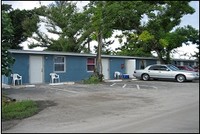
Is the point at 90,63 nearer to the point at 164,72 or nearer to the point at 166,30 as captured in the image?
the point at 164,72

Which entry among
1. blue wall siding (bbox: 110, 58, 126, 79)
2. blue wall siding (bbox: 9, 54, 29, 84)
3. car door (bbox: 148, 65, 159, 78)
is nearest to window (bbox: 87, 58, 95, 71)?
blue wall siding (bbox: 110, 58, 126, 79)

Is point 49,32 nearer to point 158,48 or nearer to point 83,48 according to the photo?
point 83,48

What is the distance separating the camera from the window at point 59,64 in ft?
80.4

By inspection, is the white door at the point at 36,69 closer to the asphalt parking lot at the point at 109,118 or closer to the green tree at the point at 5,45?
the green tree at the point at 5,45

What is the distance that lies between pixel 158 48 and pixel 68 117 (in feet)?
84.6

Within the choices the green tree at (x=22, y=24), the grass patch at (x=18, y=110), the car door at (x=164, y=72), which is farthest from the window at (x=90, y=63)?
the green tree at (x=22, y=24)

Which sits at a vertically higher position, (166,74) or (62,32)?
(62,32)

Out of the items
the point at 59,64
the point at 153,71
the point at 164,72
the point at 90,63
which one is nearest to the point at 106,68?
the point at 90,63

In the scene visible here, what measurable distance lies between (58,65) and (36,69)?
2.24 metres

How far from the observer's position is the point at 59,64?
24.8m

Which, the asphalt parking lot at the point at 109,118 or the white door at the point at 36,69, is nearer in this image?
the asphalt parking lot at the point at 109,118

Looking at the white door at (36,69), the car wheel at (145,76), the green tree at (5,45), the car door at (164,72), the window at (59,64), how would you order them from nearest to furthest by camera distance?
the green tree at (5,45)
the white door at (36,69)
the window at (59,64)
the car door at (164,72)
the car wheel at (145,76)

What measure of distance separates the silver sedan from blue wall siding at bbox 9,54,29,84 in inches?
410

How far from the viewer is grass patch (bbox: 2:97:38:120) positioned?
939cm
